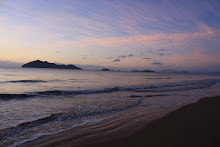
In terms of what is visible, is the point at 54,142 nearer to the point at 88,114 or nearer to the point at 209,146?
the point at 88,114

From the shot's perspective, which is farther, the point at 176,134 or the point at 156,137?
the point at 176,134

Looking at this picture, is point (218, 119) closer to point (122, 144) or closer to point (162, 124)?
point (162, 124)

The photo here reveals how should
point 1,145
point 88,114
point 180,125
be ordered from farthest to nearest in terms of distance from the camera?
point 88,114, point 180,125, point 1,145

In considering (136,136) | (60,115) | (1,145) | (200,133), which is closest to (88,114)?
(60,115)

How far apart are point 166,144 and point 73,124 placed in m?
3.74

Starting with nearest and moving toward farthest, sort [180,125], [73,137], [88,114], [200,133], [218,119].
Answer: [73,137] < [200,133] < [180,125] < [218,119] < [88,114]

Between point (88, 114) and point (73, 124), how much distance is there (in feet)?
5.09

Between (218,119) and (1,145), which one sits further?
(218,119)

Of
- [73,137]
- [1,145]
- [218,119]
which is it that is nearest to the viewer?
[1,145]

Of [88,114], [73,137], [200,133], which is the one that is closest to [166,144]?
[200,133]

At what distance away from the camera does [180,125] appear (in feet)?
19.0

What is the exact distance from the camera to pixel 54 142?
411 centimetres

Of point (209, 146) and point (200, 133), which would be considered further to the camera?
point (200, 133)

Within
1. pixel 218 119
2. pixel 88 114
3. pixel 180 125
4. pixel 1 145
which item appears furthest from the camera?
pixel 88 114
